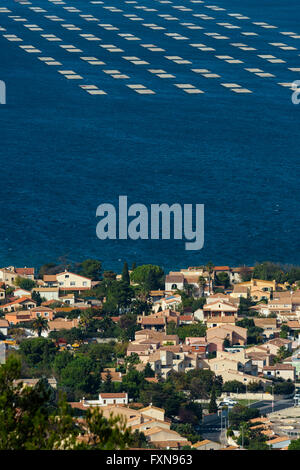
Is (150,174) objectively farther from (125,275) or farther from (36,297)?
(36,297)

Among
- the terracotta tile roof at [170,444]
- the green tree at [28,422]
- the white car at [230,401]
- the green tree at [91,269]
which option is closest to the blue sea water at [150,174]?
the green tree at [91,269]

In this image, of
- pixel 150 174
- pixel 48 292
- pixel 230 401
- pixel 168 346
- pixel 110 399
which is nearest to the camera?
pixel 110 399

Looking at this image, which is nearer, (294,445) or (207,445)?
(294,445)

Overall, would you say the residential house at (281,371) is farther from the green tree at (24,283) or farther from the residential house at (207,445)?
the green tree at (24,283)

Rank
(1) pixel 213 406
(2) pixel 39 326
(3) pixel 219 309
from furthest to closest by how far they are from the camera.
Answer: (3) pixel 219 309
(2) pixel 39 326
(1) pixel 213 406

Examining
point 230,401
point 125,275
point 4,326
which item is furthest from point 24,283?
point 230,401

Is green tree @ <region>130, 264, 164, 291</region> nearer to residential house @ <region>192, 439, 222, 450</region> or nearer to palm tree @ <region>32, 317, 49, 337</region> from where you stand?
palm tree @ <region>32, 317, 49, 337</region>

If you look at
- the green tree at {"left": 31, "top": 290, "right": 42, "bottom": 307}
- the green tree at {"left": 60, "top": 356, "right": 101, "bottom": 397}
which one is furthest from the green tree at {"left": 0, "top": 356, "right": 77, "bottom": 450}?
the green tree at {"left": 31, "top": 290, "right": 42, "bottom": 307}

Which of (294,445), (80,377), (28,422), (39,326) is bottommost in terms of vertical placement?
(294,445)
